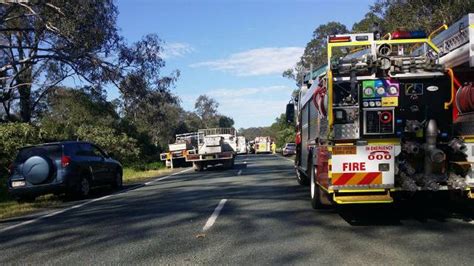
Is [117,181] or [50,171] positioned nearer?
[50,171]

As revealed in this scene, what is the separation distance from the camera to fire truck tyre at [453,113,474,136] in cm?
890

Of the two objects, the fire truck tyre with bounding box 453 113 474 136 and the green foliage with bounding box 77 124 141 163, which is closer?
the fire truck tyre with bounding box 453 113 474 136

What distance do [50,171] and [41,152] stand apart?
29.1 inches

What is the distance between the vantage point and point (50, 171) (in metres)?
14.5

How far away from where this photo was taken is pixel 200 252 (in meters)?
7.36

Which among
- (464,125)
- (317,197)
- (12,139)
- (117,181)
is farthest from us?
Answer: (12,139)

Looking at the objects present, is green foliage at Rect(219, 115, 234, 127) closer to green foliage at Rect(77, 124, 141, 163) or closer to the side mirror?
green foliage at Rect(77, 124, 141, 163)

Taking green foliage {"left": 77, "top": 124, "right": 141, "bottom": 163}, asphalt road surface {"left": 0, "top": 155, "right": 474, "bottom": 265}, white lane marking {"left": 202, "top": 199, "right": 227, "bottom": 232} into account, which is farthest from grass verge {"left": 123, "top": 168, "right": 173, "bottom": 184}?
white lane marking {"left": 202, "top": 199, "right": 227, "bottom": 232}

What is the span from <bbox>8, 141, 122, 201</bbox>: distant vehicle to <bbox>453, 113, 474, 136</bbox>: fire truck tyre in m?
10.1

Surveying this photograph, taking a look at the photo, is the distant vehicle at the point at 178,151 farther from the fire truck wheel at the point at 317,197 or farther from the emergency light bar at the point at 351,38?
the emergency light bar at the point at 351,38

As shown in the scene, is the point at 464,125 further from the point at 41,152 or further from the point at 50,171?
the point at 41,152

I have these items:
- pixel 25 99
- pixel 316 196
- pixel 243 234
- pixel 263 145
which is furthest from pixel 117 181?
pixel 263 145

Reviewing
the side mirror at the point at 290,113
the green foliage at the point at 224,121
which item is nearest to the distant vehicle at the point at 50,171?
the side mirror at the point at 290,113

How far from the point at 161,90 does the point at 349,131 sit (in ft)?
60.9
